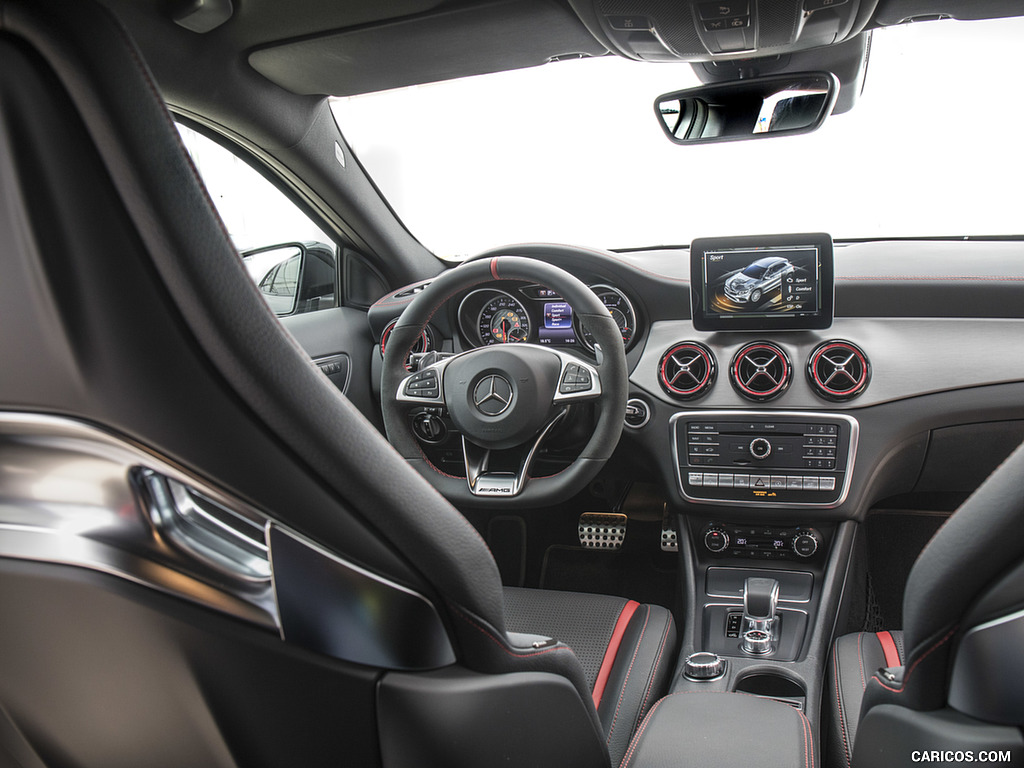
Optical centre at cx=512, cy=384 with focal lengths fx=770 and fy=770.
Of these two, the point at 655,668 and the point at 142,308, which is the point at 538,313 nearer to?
the point at 655,668

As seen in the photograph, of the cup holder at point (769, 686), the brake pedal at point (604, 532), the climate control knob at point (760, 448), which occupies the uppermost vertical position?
the climate control knob at point (760, 448)

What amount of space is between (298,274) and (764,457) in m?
1.74

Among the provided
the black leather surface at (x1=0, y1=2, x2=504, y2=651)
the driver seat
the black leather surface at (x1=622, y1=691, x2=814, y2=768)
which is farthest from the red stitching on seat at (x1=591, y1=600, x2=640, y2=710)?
the black leather surface at (x1=0, y1=2, x2=504, y2=651)

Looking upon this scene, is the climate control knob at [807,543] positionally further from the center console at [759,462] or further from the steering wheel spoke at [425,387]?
the steering wheel spoke at [425,387]

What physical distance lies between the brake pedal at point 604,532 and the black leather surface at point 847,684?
903 millimetres

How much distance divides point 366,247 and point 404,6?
0.91 metres

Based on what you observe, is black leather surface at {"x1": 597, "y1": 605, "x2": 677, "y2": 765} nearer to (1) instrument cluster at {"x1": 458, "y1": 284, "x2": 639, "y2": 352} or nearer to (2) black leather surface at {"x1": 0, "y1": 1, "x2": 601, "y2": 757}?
(1) instrument cluster at {"x1": 458, "y1": 284, "x2": 639, "y2": 352}

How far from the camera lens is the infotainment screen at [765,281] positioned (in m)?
2.26

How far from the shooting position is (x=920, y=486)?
2.45m

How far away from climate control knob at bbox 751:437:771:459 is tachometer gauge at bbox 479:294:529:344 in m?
0.84

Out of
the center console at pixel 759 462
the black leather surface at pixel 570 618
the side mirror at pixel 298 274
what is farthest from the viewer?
the side mirror at pixel 298 274

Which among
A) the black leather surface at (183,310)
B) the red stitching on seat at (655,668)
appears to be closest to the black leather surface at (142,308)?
the black leather surface at (183,310)

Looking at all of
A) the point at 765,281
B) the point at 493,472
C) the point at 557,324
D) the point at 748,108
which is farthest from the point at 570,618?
the point at 748,108

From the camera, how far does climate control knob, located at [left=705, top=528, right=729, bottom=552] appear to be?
2.38 metres
